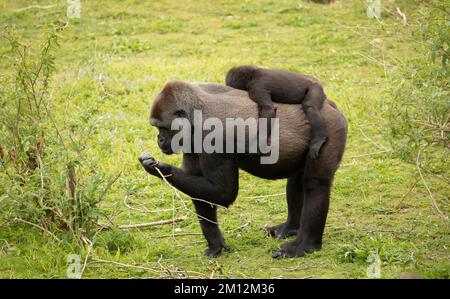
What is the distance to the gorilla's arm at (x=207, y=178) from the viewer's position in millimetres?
5688

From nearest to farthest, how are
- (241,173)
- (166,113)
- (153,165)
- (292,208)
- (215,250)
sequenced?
(153,165) < (166,113) < (215,250) < (292,208) < (241,173)

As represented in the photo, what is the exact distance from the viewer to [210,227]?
596cm

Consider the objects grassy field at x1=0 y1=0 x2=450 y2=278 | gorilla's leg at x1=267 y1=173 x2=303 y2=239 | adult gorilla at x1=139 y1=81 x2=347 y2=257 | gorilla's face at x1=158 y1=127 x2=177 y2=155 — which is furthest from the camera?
gorilla's leg at x1=267 y1=173 x2=303 y2=239

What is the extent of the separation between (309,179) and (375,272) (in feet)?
3.15

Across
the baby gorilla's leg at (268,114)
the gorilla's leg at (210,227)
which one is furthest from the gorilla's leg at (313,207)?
the gorilla's leg at (210,227)

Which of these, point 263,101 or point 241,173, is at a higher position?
point 263,101

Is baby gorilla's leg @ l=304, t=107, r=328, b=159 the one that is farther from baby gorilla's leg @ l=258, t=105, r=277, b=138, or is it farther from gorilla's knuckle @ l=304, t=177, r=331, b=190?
baby gorilla's leg @ l=258, t=105, r=277, b=138

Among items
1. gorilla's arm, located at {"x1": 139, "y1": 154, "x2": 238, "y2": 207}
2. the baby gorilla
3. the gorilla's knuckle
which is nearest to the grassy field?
gorilla's arm, located at {"x1": 139, "y1": 154, "x2": 238, "y2": 207}

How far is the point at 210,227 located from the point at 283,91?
1.27 metres

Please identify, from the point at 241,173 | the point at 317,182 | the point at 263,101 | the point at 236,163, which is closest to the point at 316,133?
the point at 317,182

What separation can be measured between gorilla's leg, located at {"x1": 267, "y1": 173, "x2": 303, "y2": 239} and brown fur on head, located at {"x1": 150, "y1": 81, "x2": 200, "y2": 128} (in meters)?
1.12

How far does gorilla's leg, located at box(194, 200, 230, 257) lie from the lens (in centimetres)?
591

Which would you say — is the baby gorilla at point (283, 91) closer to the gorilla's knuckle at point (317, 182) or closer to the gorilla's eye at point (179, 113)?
the gorilla's knuckle at point (317, 182)

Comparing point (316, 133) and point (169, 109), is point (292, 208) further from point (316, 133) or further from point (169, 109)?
point (169, 109)
